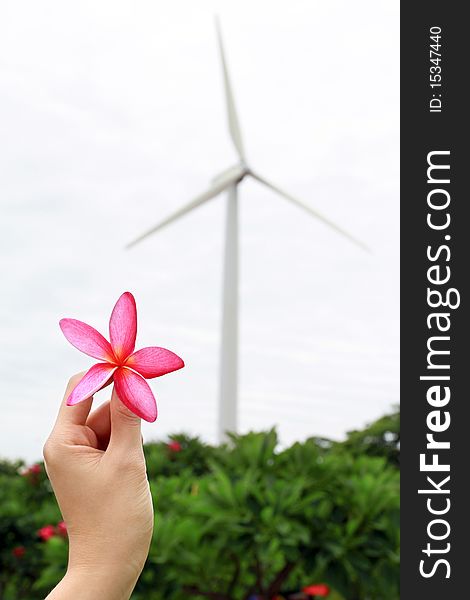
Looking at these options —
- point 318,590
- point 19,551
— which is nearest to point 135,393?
point 318,590

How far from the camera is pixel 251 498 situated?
4.37m

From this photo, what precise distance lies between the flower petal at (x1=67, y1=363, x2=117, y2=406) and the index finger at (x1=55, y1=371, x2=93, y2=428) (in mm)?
89

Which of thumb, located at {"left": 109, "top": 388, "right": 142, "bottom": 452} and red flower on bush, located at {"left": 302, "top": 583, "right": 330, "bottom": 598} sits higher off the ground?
thumb, located at {"left": 109, "top": 388, "right": 142, "bottom": 452}

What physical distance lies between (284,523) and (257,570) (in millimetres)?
469

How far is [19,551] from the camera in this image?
726 centimetres

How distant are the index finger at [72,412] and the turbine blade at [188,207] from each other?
13.2 m

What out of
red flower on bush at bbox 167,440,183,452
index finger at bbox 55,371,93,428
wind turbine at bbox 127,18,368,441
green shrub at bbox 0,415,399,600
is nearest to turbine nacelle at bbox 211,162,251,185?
wind turbine at bbox 127,18,368,441

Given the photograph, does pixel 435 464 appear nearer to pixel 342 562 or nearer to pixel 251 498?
pixel 342 562

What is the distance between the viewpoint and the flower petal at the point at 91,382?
0.93 meters

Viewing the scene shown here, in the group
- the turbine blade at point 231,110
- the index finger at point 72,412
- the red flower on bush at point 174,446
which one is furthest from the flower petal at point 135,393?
the turbine blade at point 231,110

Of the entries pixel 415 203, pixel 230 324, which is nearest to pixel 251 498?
pixel 415 203

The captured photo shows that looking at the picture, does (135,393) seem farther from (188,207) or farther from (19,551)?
(188,207)

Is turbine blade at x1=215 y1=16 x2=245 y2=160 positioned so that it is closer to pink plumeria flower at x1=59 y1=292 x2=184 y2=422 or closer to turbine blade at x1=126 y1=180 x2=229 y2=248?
turbine blade at x1=126 y1=180 x2=229 y2=248

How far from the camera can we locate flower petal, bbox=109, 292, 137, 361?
36.5 inches
